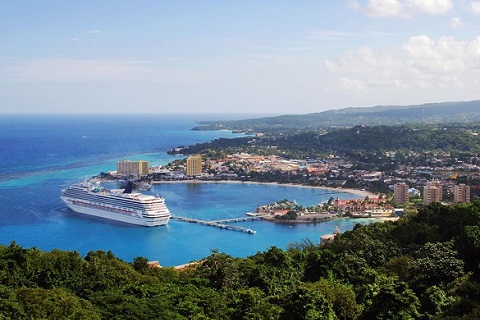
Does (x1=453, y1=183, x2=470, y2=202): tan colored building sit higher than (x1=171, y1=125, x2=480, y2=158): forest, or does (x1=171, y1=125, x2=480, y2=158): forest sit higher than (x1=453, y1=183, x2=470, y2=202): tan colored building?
(x1=171, y1=125, x2=480, y2=158): forest

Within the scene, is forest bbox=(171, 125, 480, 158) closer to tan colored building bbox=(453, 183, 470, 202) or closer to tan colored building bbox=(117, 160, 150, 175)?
tan colored building bbox=(117, 160, 150, 175)

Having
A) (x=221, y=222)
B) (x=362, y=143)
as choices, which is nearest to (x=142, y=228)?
(x=221, y=222)

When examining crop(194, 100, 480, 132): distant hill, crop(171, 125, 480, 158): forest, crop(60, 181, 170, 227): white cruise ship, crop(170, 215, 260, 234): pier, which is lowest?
crop(170, 215, 260, 234): pier

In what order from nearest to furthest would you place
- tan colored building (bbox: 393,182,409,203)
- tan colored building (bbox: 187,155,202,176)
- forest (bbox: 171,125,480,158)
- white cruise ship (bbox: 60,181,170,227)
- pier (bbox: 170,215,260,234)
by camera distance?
pier (bbox: 170,215,260,234)
white cruise ship (bbox: 60,181,170,227)
tan colored building (bbox: 393,182,409,203)
tan colored building (bbox: 187,155,202,176)
forest (bbox: 171,125,480,158)

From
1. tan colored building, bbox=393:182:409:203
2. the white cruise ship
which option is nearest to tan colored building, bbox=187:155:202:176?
the white cruise ship

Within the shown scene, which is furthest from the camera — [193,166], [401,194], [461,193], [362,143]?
[362,143]

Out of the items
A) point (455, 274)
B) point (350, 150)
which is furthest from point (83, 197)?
point (350, 150)

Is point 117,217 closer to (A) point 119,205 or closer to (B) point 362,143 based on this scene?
(A) point 119,205

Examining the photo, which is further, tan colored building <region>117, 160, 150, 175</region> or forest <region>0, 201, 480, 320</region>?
tan colored building <region>117, 160, 150, 175</region>
